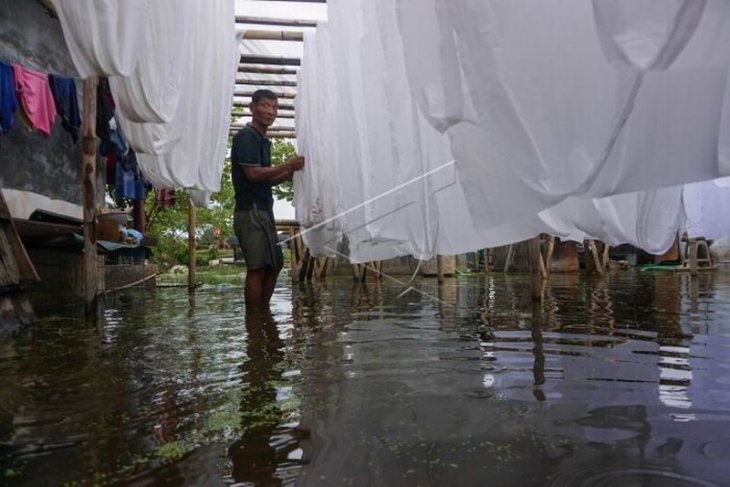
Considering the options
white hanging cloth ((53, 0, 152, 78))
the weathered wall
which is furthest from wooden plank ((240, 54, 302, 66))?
white hanging cloth ((53, 0, 152, 78))

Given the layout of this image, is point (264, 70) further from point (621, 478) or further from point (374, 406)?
point (621, 478)

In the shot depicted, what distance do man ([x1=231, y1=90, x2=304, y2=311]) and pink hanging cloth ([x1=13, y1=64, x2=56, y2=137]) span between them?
2677 millimetres

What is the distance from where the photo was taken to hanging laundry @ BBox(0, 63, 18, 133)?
18.4 ft

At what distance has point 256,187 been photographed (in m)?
4.90

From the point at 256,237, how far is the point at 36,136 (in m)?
4.13

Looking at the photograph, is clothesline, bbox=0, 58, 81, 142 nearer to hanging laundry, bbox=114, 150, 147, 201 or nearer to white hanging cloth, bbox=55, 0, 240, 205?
white hanging cloth, bbox=55, 0, 240, 205

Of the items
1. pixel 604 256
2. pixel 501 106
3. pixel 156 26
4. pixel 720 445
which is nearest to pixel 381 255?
pixel 156 26

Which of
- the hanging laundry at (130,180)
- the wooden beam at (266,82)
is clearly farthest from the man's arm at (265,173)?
the hanging laundry at (130,180)

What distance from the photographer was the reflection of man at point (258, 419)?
1.47 meters

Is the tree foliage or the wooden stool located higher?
the tree foliage

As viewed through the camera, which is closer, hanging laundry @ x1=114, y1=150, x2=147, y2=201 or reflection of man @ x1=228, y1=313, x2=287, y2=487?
reflection of man @ x1=228, y1=313, x2=287, y2=487

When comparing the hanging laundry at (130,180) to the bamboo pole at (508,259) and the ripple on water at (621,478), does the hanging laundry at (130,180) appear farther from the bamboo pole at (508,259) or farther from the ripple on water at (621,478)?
the bamboo pole at (508,259)

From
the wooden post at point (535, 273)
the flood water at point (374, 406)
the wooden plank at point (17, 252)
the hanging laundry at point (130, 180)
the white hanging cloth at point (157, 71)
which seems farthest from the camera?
the hanging laundry at point (130, 180)

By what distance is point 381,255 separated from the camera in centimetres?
616
